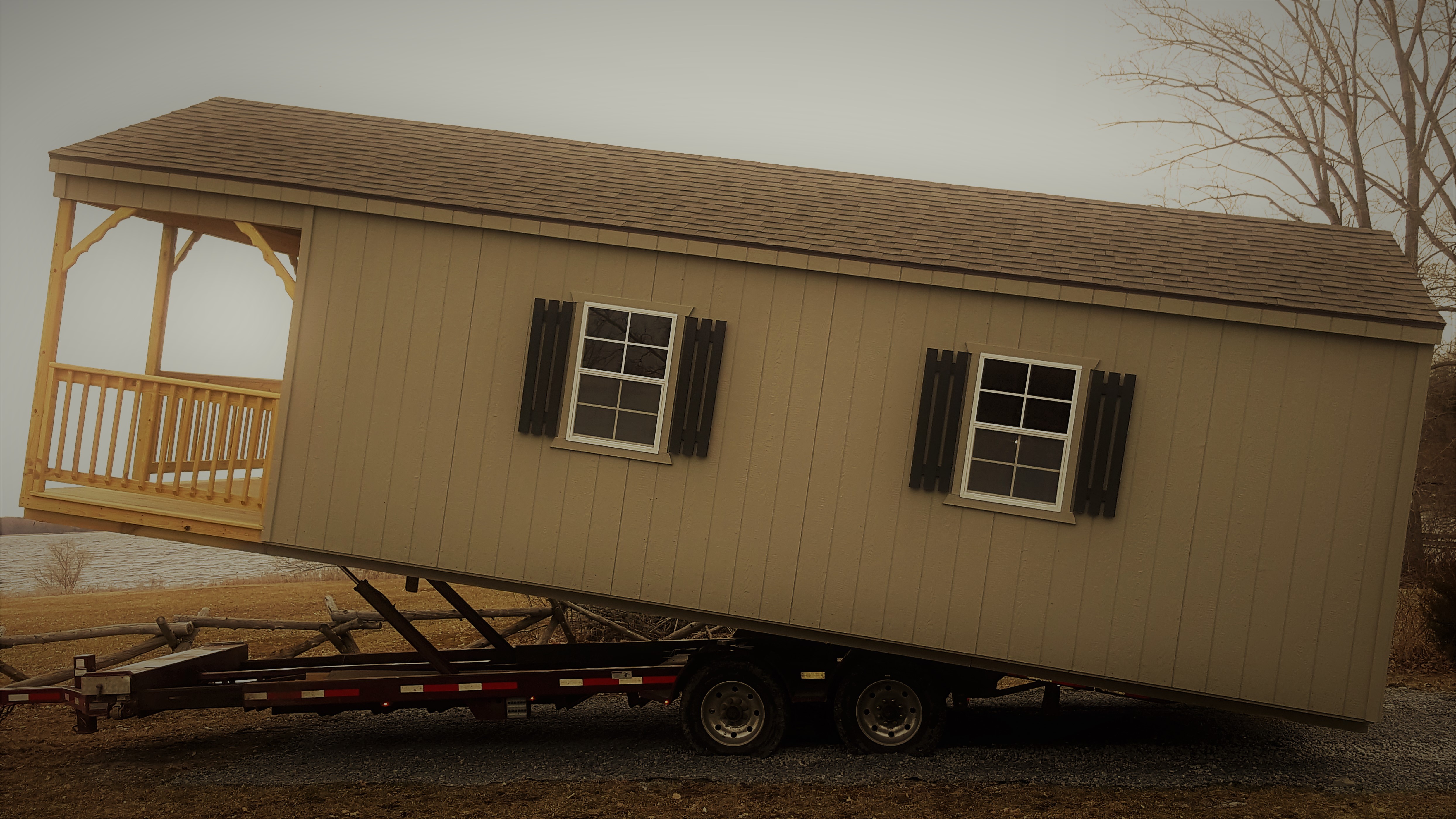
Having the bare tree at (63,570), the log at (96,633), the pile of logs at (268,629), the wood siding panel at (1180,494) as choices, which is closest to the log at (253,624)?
the pile of logs at (268,629)

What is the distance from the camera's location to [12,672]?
8.80 m

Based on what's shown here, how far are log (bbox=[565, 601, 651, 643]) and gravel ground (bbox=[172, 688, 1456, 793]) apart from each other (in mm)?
1294

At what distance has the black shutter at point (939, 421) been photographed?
24.7 ft

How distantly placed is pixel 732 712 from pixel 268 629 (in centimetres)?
579

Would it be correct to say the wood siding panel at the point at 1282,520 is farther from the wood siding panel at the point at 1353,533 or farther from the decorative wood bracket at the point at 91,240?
the decorative wood bracket at the point at 91,240

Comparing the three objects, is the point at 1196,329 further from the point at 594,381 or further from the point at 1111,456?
the point at 594,381

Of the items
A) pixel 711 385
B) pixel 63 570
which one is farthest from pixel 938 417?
pixel 63 570

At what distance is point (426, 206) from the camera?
309 inches

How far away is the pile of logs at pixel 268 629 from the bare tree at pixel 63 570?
14.1m

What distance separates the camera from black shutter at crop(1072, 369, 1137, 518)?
24.3 feet

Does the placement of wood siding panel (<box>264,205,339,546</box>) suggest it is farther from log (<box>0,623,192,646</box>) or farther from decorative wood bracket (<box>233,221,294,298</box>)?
log (<box>0,623,192,646</box>)

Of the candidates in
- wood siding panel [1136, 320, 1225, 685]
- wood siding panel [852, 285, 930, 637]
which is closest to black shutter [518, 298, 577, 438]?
wood siding panel [852, 285, 930, 637]

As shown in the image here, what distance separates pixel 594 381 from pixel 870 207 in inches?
123

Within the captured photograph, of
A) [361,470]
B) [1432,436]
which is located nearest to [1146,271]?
[361,470]
